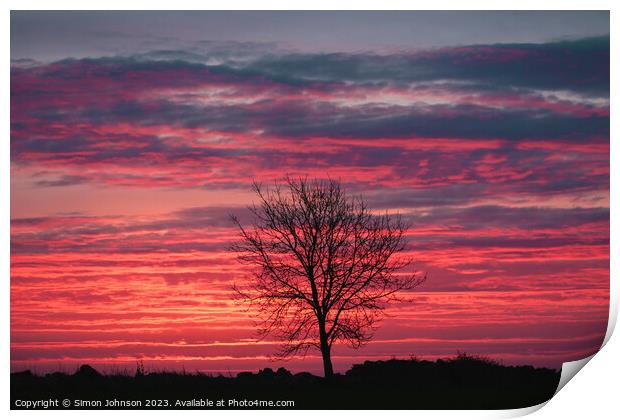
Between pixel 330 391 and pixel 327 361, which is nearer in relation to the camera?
pixel 330 391

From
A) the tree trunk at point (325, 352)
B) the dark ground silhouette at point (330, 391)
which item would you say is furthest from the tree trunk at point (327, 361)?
the dark ground silhouette at point (330, 391)

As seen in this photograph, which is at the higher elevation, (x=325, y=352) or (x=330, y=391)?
(x=325, y=352)

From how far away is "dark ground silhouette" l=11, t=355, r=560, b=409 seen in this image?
23203mm

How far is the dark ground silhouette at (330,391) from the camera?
76.1 feet

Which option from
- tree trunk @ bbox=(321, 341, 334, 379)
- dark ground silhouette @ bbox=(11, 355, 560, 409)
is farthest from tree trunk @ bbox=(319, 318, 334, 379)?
dark ground silhouette @ bbox=(11, 355, 560, 409)

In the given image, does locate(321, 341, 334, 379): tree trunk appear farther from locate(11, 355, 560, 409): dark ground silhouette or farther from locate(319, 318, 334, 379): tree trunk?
locate(11, 355, 560, 409): dark ground silhouette

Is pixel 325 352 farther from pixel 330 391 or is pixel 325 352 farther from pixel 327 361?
pixel 330 391

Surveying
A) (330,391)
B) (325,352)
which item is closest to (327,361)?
(325,352)

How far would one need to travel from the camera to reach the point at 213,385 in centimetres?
2352

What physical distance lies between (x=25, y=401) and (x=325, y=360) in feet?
21.4

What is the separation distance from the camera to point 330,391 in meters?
24.3

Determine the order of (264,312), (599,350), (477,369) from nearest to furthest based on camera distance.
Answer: (599,350)
(477,369)
(264,312)
